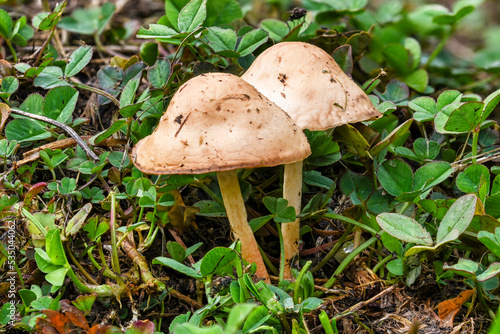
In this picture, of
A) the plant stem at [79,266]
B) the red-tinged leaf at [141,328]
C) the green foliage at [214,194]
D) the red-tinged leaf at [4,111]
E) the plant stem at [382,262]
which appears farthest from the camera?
the red-tinged leaf at [4,111]

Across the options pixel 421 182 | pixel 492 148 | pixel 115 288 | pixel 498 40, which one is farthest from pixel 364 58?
pixel 498 40

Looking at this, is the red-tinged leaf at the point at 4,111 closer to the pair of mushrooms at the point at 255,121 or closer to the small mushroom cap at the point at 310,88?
the pair of mushrooms at the point at 255,121

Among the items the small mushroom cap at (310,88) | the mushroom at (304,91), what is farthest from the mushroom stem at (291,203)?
the small mushroom cap at (310,88)

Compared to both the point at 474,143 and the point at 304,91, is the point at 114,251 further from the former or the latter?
the point at 474,143

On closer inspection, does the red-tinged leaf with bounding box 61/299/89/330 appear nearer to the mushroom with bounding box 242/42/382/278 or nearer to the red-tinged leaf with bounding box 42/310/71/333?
the red-tinged leaf with bounding box 42/310/71/333

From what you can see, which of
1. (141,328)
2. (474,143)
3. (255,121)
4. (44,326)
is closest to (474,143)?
(474,143)

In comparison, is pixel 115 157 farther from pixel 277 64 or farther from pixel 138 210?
pixel 277 64
